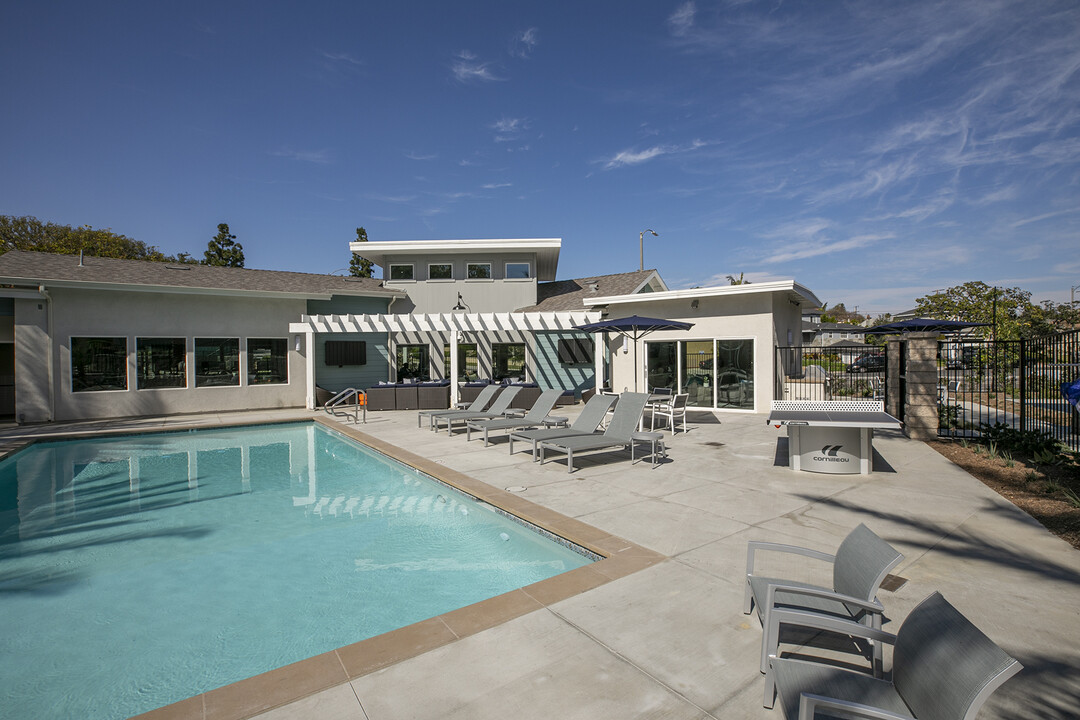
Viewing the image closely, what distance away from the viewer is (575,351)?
2034 cm

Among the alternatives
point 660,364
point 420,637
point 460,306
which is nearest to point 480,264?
point 460,306

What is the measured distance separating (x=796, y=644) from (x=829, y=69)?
15.1 meters

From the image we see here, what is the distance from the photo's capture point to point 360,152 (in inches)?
803

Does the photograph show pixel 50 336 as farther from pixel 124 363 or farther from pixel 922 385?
pixel 922 385

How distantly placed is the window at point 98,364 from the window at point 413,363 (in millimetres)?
9039

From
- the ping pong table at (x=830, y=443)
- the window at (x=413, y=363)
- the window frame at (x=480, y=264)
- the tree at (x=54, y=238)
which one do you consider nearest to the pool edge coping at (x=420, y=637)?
the ping pong table at (x=830, y=443)

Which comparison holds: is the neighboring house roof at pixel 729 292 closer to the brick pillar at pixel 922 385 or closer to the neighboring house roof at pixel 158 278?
the brick pillar at pixel 922 385

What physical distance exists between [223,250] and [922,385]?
46.7 metres

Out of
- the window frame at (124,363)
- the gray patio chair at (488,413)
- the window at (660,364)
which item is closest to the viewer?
the gray patio chair at (488,413)

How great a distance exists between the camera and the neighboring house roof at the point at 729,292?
44.8ft

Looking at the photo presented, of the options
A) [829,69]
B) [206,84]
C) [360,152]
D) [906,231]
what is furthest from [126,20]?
[906,231]

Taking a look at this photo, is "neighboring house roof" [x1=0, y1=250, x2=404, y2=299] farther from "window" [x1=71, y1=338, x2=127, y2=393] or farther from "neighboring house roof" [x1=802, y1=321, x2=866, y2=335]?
"neighboring house roof" [x1=802, y1=321, x2=866, y2=335]

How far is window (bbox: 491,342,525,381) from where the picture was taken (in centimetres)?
2108

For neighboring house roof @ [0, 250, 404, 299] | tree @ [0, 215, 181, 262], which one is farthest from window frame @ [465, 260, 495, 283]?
tree @ [0, 215, 181, 262]
